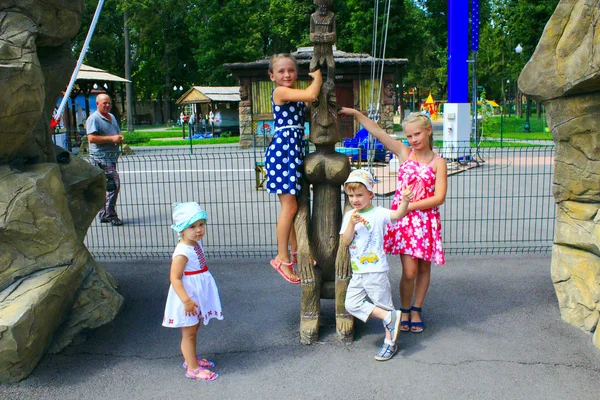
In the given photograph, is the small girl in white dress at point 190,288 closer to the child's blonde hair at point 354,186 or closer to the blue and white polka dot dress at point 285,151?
the blue and white polka dot dress at point 285,151

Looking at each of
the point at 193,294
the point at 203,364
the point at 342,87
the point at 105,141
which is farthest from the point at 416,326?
the point at 342,87

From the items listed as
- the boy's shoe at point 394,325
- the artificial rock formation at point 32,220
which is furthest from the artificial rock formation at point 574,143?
the artificial rock formation at point 32,220

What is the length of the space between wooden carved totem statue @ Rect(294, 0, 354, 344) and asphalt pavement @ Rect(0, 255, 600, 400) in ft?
0.91

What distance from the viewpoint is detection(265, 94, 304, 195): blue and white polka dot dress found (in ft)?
14.0

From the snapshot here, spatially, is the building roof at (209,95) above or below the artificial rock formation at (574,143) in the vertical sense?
above

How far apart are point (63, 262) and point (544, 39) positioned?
3933 millimetres

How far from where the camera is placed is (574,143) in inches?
177

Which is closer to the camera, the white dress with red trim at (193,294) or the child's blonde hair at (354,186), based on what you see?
the white dress with red trim at (193,294)

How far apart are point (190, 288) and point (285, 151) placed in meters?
1.23

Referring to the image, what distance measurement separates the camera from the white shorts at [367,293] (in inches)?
157

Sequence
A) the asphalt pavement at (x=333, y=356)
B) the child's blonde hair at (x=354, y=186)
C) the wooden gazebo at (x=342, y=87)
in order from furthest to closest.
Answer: the wooden gazebo at (x=342, y=87) → the child's blonde hair at (x=354, y=186) → the asphalt pavement at (x=333, y=356)

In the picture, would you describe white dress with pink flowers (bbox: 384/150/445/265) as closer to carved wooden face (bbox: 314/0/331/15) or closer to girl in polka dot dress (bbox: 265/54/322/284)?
girl in polka dot dress (bbox: 265/54/322/284)

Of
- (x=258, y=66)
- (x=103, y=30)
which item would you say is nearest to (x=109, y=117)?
(x=258, y=66)

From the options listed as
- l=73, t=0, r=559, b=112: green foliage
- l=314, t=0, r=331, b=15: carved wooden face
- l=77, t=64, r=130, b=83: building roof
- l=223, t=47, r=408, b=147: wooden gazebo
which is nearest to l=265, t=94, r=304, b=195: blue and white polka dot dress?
l=314, t=0, r=331, b=15: carved wooden face
